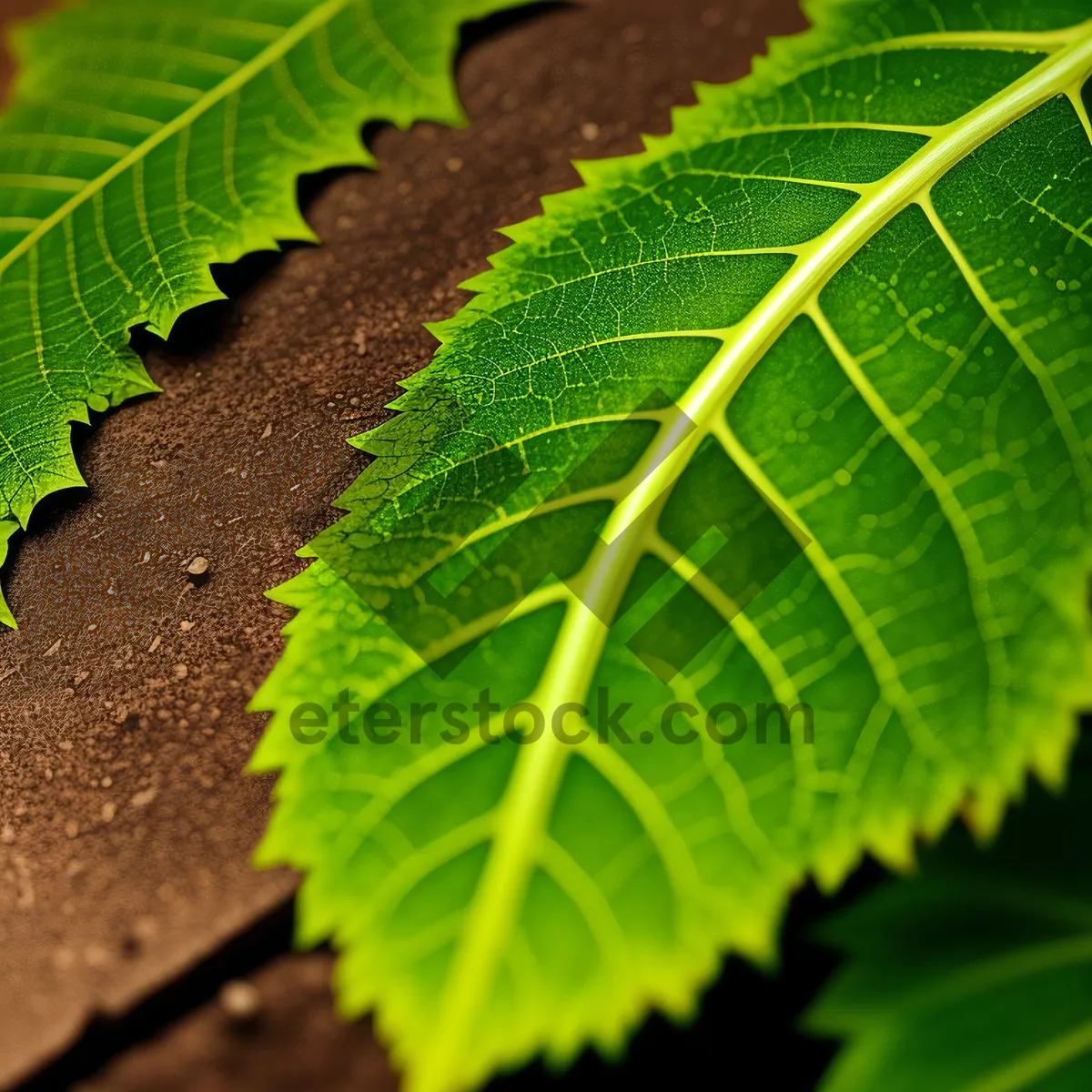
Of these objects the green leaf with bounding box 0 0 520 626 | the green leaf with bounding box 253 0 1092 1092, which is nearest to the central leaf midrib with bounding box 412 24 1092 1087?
the green leaf with bounding box 253 0 1092 1092

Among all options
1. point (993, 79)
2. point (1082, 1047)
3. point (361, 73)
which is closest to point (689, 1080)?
point (1082, 1047)

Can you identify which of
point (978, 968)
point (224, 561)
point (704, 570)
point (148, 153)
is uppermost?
point (148, 153)

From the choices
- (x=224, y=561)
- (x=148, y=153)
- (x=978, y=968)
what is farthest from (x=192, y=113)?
(x=978, y=968)

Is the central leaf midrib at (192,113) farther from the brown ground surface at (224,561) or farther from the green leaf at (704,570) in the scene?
the green leaf at (704,570)

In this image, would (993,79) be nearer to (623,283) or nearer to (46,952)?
(623,283)

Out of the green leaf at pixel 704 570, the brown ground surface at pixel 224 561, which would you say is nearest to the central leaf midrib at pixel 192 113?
the brown ground surface at pixel 224 561

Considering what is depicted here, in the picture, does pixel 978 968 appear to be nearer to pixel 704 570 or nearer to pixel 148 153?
pixel 704 570
